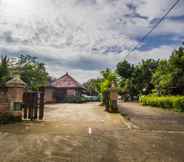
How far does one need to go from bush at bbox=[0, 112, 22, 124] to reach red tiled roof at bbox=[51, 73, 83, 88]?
93.7 ft

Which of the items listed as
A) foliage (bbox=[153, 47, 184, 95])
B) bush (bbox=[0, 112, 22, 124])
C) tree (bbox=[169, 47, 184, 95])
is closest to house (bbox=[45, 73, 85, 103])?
foliage (bbox=[153, 47, 184, 95])

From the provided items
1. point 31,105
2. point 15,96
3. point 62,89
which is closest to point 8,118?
point 15,96

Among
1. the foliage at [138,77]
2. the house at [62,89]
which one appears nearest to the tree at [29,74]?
the house at [62,89]

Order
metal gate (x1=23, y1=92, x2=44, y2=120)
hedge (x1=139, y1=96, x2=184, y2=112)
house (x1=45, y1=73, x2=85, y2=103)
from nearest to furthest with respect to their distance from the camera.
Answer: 1. metal gate (x1=23, y1=92, x2=44, y2=120)
2. hedge (x1=139, y1=96, x2=184, y2=112)
3. house (x1=45, y1=73, x2=85, y2=103)

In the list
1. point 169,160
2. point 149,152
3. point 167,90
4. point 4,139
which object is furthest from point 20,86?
point 167,90

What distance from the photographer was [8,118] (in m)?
9.37

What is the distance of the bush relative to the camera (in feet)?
30.1

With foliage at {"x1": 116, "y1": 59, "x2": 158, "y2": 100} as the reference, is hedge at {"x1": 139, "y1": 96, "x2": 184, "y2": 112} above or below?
below

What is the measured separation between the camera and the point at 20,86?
9922 millimetres

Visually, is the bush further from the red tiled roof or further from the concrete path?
the red tiled roof

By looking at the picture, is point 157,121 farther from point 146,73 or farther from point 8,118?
point 146,73

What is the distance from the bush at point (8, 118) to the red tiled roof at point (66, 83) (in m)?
28.5

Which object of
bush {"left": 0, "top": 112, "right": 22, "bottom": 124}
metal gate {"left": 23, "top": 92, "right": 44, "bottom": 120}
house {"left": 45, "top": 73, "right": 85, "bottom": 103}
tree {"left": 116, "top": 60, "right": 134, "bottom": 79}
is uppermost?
tree {"left": 116, "top": 60, "right": 134, "bottom": 79}

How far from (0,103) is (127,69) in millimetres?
36938
